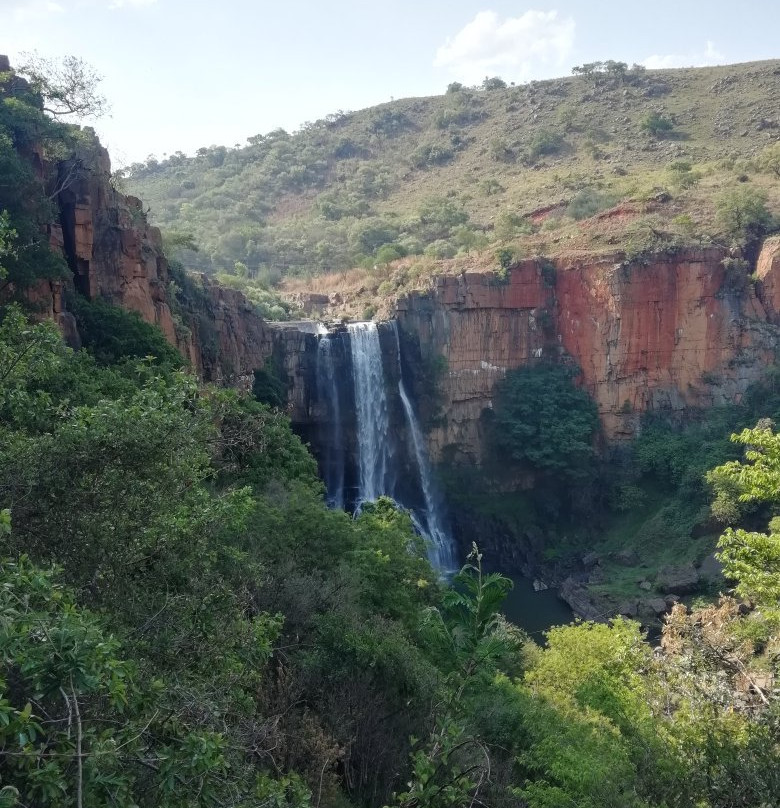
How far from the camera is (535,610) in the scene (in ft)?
94.4

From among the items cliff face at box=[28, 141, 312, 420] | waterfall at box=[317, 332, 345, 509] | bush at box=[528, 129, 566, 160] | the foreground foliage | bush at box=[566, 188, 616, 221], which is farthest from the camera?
bush at box=[528, 129, 566, 160]

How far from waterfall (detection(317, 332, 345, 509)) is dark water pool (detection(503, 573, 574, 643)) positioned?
27.5 feet

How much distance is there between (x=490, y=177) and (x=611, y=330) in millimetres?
29917

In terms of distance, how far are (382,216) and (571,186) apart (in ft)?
53.7

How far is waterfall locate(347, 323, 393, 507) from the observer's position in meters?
32.8

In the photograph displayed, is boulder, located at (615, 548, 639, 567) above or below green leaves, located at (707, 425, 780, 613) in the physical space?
below

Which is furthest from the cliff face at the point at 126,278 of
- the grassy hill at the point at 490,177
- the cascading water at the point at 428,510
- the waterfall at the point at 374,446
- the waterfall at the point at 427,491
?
the grassy hill at the point at 490,177

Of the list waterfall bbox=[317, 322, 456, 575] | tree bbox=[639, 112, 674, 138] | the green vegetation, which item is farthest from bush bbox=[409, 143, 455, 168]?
the green vegetation

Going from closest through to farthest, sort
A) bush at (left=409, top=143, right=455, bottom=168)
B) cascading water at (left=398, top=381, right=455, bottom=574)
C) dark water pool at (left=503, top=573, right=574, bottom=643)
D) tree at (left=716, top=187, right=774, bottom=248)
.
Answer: dark water pool at (left=503, top=573, right=574, bottom=643)
cascading water at (left=398, top=381, right=455, bottom=574)
tree at (left=716, top=187, right=774, bottom=248)
bush at (left=409, top=143, right=455, bottom=168)

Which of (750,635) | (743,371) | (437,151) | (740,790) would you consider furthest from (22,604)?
(437,151)

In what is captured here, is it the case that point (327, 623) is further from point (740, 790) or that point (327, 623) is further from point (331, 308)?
point (331, 308)

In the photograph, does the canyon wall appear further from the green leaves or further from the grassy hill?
the green leaves

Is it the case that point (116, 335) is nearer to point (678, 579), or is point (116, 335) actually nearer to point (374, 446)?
point (374, 446)

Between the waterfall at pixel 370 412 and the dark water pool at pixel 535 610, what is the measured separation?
7.36 m
